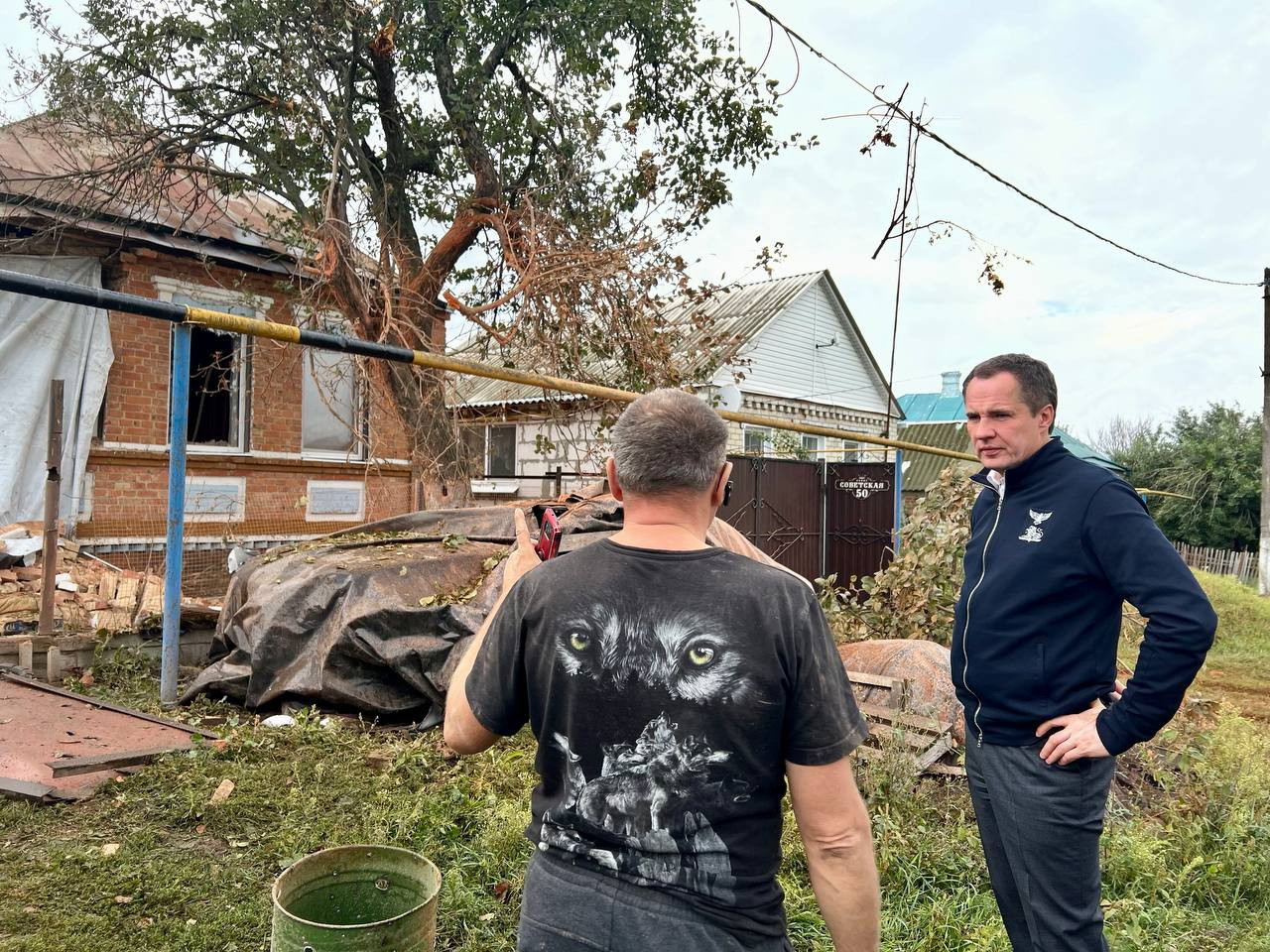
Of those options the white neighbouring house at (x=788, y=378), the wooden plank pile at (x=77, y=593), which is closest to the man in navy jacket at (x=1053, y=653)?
the wooden plank pile at (x=77, y=593)

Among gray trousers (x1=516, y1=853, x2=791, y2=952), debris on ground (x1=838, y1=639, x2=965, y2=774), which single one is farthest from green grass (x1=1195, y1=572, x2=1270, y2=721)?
gray trousers (x1=516, y1=853, x2=791, y2=952)

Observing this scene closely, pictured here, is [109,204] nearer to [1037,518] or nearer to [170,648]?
[170,648]

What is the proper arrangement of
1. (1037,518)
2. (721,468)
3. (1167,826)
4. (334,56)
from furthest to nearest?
1. (334,56)
2. (1167,826)
3. (1037,518)
4. (721,468)

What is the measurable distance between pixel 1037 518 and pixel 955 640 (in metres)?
0.45

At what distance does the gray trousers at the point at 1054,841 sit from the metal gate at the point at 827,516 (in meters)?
9.06

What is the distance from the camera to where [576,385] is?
5.99 m

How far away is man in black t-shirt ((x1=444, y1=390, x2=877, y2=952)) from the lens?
1.44 meters

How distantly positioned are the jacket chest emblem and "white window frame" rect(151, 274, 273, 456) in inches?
375

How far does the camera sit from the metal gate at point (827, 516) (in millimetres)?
11648

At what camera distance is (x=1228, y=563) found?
2358cm

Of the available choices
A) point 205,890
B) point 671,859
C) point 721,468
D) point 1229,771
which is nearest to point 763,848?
point 671,859

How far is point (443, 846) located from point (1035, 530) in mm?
2561

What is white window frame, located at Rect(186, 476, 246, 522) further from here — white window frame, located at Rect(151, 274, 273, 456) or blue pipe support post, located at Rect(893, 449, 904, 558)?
blue pipe support post, located at Rect(893, 449, 904, 558)

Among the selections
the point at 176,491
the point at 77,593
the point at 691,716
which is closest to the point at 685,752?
the point at 691,716
